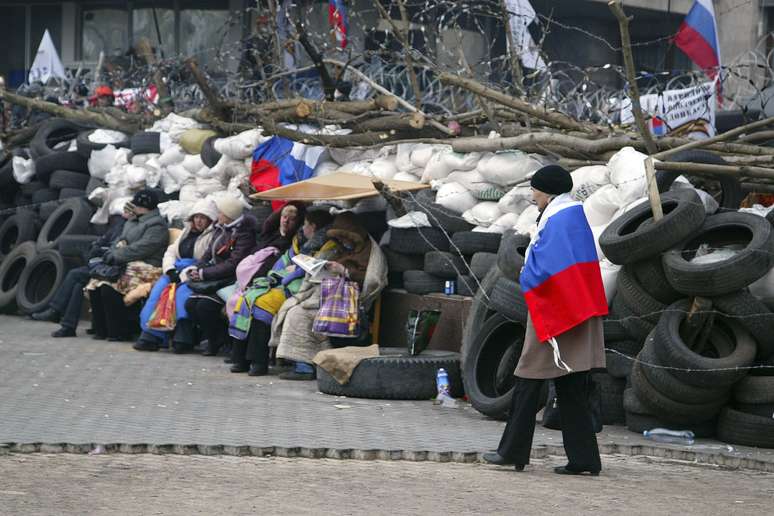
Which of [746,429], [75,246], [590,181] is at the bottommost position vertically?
[746,429]

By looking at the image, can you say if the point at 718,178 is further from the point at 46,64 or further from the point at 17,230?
the point at 46,64

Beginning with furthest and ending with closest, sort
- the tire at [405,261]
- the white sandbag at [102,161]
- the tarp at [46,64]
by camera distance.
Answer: the tarp at [46,64] < the white sandbag at [102,161] < the tire at [405,261]

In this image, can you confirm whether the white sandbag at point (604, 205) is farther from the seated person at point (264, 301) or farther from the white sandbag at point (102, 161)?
the white sandbag at point (102, 161)

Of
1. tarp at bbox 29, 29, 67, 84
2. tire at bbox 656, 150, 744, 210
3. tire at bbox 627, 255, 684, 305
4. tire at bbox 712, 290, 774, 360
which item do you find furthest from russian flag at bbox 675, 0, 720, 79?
tarp at bbox 29, 29, 67, 84

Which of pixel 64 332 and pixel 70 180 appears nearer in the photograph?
pixel 64 332

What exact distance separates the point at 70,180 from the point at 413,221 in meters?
7.51

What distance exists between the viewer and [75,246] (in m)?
18.0

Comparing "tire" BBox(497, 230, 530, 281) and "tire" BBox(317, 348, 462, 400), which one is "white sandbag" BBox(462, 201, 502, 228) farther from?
"tire" BBox(317, 348, 462, 400)

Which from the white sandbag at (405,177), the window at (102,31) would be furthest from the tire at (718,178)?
the window at (102,31)

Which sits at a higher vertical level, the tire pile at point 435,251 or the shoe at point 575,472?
the tire pile at point 435,251

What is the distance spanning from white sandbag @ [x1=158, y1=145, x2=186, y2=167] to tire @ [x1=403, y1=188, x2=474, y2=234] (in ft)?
16.4

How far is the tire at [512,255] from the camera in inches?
434

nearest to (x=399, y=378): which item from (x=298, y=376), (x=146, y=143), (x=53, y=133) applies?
(x=298, y=376)

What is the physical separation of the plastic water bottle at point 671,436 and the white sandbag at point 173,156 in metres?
9.13
